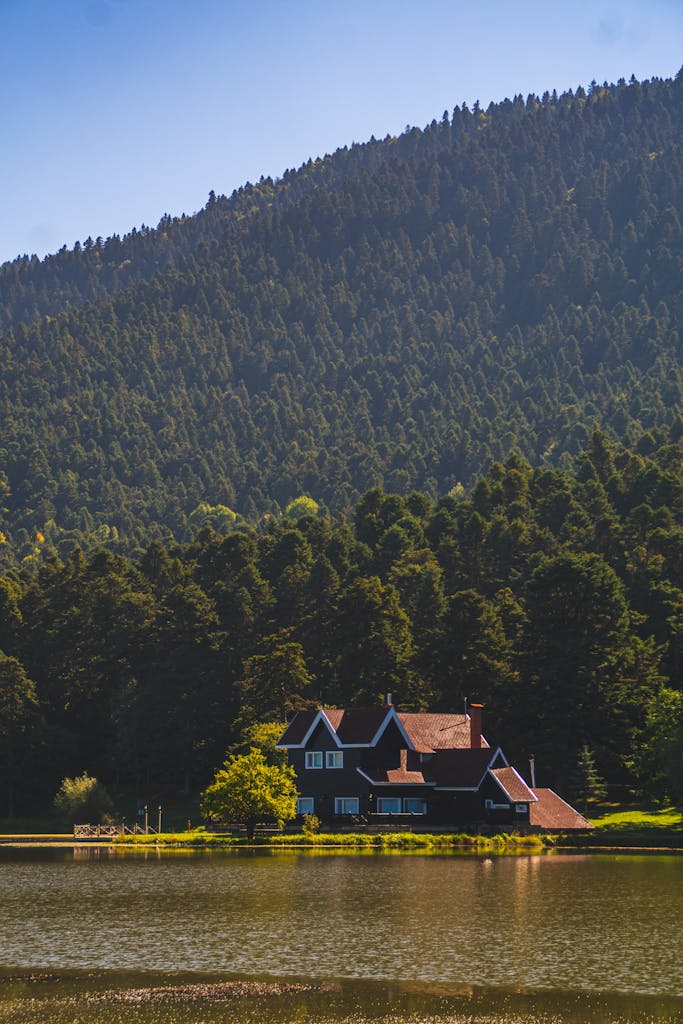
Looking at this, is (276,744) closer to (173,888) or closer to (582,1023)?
(173,888)

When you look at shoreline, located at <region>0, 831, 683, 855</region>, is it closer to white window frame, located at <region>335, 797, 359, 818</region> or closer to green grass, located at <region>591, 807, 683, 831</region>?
green grass, located at <region>591, 807, 683, 831</region>

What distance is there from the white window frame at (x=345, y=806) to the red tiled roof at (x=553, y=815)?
1338 centimetres

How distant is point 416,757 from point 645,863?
28239 millimetres

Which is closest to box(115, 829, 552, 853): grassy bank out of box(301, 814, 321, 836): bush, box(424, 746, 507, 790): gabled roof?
box(301, 814, 321, 836): bush

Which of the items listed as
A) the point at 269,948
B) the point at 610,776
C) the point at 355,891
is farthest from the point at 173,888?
the point at 610,776

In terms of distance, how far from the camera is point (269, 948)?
4150 cm

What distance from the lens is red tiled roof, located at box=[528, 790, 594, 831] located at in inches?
3656

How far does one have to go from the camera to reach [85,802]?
11681 centimetres

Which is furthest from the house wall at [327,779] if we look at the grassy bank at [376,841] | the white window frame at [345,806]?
the grassy bank at [376,841]

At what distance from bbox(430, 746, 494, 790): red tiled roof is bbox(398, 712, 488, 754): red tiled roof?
1.47 metres

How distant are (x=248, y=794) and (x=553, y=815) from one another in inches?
797

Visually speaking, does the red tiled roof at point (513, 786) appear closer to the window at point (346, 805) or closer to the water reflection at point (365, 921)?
the window at point (346, 805)

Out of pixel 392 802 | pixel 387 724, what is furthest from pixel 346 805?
pixel 387 724

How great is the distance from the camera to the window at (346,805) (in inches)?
3959
